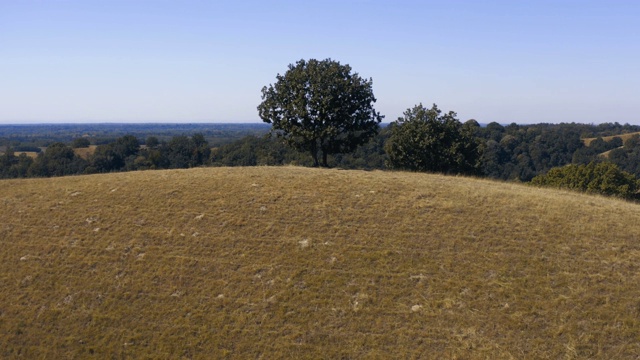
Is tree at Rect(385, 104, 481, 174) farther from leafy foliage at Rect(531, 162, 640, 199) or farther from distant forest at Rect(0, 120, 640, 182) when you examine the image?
distant forest at Rect(0, 120, 640, 182)

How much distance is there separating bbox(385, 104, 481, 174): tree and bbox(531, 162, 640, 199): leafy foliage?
11143 millimetres

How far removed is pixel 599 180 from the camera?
45.1 metres

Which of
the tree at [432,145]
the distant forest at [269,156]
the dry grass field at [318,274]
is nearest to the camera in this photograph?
the dry grass field at [318,274]

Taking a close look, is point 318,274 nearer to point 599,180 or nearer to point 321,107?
point 321,107

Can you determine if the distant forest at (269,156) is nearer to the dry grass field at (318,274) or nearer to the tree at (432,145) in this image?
the tree at (432,145)

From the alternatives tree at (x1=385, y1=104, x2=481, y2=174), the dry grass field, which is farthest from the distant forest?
the dry grass field

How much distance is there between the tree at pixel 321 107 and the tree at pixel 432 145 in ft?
13.3

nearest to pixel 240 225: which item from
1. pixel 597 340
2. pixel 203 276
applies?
pixel 203 276

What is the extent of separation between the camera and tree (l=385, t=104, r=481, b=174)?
138 feet

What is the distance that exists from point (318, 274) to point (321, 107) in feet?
68.6

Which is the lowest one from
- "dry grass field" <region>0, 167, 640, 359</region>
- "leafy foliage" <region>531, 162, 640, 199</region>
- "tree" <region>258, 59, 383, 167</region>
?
"dry grass field" <region>0, 167, 640, 359</region>

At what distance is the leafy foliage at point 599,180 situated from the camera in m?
44.2

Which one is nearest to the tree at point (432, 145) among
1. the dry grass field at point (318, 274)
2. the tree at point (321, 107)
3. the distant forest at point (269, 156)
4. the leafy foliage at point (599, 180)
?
the tree at point (321, 107)

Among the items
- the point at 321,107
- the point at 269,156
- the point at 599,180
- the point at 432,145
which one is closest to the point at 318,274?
the point at 321,107
